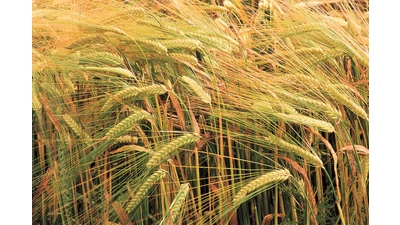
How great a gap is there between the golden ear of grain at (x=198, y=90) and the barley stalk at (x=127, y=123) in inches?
5.7

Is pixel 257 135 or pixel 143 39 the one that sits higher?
pixel 143 39

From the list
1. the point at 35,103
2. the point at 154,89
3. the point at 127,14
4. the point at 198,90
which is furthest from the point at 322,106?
the point at 35,103

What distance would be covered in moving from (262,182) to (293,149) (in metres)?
0.12

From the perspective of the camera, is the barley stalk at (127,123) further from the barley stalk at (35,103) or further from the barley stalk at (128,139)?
the barley stalk at (35,103)

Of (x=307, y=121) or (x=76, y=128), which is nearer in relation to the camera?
(x=307, y=121)

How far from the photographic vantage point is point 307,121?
1.43 meters

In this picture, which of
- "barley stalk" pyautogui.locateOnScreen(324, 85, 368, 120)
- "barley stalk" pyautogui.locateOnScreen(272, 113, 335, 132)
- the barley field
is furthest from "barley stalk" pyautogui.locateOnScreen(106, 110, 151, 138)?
"barley stalk" pyautogui.locateOnScreen(324, 85, 368, 120)

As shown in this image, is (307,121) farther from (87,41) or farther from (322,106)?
(87,41)

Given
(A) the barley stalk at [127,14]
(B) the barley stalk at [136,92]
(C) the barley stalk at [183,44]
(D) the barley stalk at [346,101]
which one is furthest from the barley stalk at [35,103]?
(D) the barley stalk at [346,101]

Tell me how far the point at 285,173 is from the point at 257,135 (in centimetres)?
13

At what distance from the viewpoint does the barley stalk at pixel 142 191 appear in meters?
1.50
